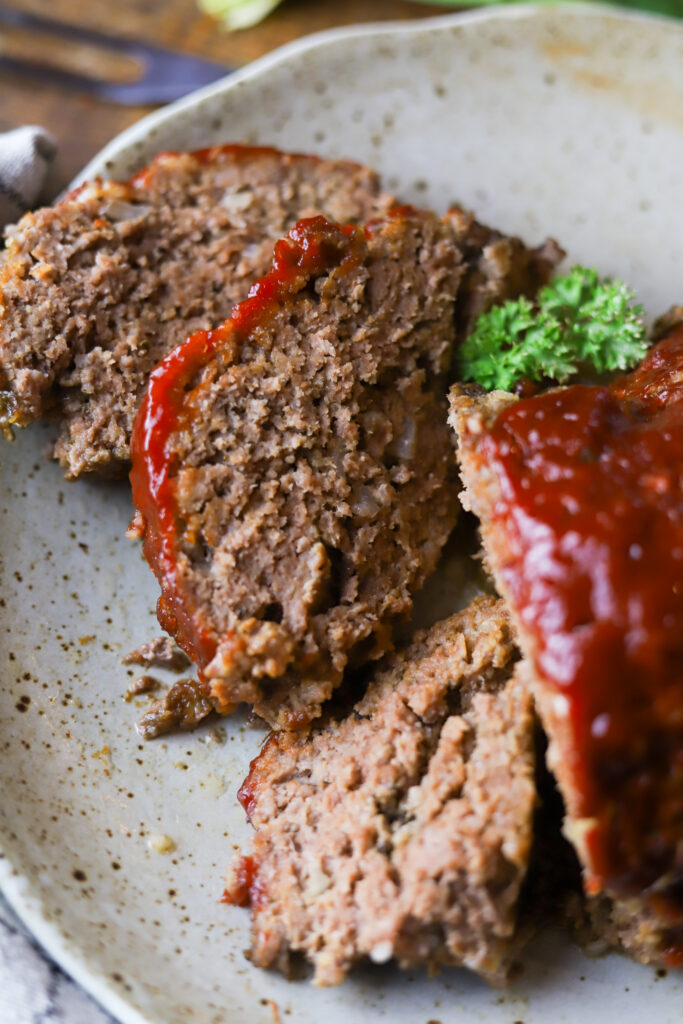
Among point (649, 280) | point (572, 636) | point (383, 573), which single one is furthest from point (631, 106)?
point (572, 636)

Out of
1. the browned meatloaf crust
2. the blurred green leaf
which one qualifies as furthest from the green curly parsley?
the blurred green leaf

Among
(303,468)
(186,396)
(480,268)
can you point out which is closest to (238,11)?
(480,268)

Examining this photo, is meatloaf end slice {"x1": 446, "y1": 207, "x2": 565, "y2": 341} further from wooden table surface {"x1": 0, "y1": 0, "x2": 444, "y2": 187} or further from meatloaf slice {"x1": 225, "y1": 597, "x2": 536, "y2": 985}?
wooden table surface {"x1": 0, "y1": 0, "x2": 444, "y2": 187}

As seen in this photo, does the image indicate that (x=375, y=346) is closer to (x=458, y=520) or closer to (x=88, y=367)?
(x=458, y=520)

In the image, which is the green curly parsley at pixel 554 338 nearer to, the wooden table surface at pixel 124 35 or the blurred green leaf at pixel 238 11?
the wooden table surface at pixel 124 35

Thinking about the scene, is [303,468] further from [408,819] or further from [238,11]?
[238,11]

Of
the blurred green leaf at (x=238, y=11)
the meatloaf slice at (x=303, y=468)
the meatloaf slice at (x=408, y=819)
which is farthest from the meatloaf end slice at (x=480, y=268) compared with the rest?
the blurred green leaf at (x=238, y=11)
